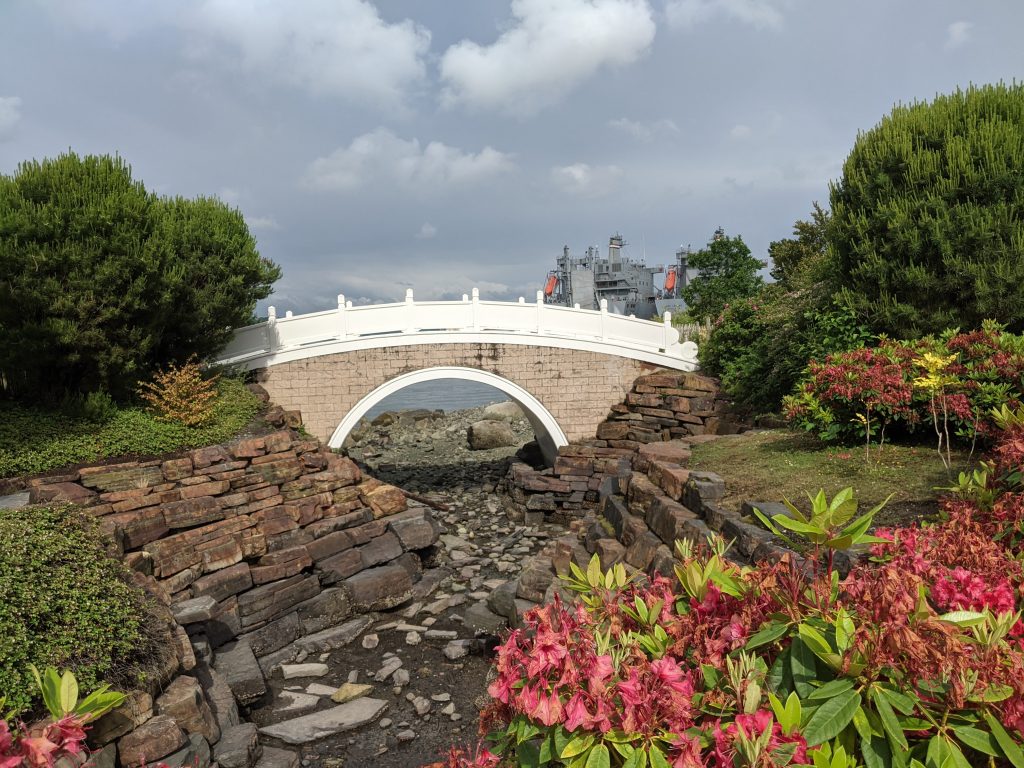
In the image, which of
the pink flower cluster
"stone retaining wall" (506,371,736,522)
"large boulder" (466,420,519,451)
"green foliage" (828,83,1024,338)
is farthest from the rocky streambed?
Answer: "green foliage" (828,83,1024,338)

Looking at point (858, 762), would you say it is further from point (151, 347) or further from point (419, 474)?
point (419, 474)

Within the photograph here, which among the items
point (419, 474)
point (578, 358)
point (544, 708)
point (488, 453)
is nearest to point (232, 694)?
point (544, 708)

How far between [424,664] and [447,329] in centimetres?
862

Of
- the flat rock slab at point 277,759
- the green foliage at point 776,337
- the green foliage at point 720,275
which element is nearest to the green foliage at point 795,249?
the green foliage at point 720,275

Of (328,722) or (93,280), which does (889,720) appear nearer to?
(328,722)

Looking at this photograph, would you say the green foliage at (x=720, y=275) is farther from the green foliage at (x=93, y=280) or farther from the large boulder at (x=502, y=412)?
the green foliage at (x=93, y=280)

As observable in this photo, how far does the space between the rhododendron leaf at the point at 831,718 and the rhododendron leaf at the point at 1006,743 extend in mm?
321

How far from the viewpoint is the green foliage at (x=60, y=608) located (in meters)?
4.64

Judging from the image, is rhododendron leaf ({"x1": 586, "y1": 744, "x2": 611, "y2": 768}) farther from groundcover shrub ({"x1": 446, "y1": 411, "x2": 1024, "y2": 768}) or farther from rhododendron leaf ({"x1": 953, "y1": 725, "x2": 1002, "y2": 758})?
rhododendron leaf ({"x1": 953, "y1": 725, "x2": 1002, "y2": 758})

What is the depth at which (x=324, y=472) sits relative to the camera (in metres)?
11.5

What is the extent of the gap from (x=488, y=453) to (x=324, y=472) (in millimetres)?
10803

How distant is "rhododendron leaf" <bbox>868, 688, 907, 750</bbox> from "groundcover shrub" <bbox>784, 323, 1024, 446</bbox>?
5.56 m

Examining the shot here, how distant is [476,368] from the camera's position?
50.8ft

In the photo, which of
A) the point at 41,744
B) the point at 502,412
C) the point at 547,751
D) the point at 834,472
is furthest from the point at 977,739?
the point at 502,412
